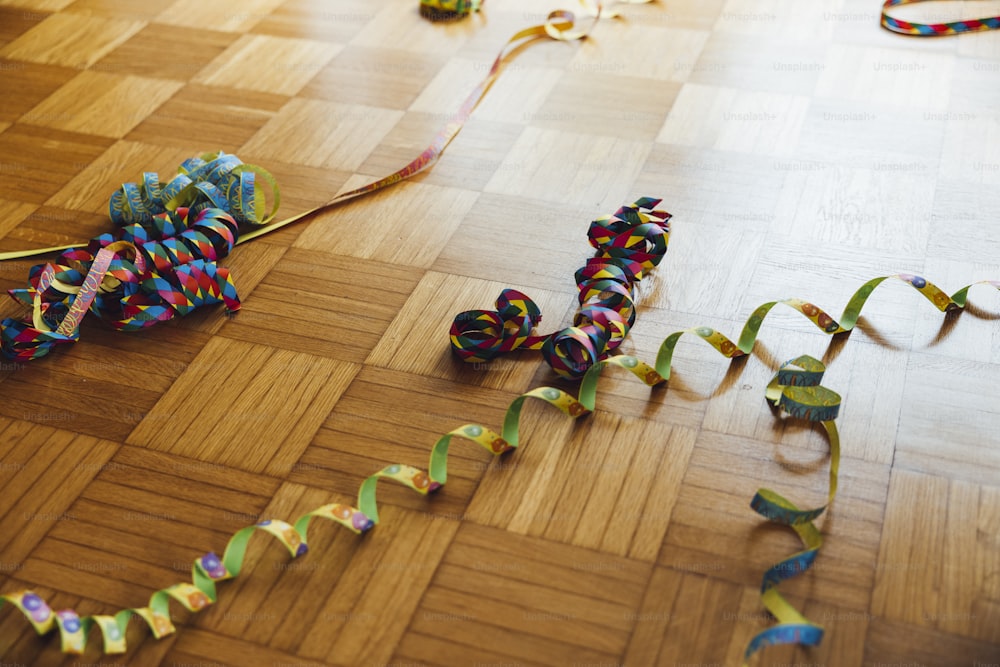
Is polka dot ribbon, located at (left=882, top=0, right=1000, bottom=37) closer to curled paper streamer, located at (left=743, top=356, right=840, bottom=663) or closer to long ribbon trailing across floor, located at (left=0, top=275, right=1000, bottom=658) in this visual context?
long ribbon trailing across floor, located at (left=0, top=275, right=1000, bottom=658)

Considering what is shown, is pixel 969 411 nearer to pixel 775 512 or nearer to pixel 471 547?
pixel 775 512

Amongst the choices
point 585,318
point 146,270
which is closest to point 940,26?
point 585,318

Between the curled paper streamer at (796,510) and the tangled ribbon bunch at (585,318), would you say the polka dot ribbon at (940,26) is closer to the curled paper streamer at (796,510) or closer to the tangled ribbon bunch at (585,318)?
the tangled ribbon bunch at (585,318)

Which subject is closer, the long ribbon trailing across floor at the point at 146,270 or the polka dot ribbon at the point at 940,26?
the long ribbon trailing across floor at the point at 146,270

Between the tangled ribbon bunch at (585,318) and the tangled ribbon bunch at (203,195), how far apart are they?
69 cm

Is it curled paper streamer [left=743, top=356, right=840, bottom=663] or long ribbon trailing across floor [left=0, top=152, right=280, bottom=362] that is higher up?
long ribbon trailing across floor [left=0, top=152, right=280, bottom=362]

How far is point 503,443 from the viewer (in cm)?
185

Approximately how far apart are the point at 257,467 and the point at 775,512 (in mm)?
920

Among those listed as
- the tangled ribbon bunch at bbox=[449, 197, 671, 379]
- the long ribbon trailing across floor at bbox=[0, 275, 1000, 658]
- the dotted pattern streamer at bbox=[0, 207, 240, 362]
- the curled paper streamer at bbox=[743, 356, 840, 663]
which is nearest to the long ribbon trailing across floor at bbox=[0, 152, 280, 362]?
the dotted pattern streamer at bbox=[0, 207, 240, 362]

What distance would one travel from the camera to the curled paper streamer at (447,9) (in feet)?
11.2

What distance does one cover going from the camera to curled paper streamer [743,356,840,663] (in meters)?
1.49

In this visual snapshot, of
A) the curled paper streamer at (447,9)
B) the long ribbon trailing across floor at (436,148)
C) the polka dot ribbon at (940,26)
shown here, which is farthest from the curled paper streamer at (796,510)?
the curled paper streamer at (447,9)

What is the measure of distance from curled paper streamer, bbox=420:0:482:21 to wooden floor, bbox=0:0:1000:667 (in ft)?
0.48

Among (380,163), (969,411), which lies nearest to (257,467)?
(380,163)
